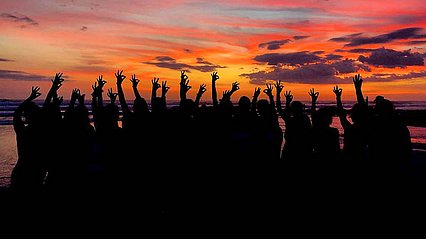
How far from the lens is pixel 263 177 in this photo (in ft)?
26.0

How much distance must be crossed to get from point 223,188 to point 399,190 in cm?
327

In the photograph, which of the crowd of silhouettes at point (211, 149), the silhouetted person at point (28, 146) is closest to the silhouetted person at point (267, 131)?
the crowd of silhouettes at point (211, 149)

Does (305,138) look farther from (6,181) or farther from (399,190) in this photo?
(6,181)

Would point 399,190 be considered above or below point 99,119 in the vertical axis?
below

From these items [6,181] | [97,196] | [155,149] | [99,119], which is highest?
[99,119]

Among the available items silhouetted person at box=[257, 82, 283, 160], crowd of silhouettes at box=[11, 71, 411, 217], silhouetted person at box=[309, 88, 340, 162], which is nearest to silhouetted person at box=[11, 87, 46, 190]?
crowd of silhouettes at box=[11, 71, 411, 217]

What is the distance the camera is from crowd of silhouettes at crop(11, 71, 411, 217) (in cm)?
697

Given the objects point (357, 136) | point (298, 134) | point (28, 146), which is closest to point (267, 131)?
point (298, 134)

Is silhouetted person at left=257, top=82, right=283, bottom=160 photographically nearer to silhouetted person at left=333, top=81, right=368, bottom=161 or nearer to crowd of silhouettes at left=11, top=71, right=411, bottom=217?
crowd of silhouettes at left=11, top=71, right=411, bottom=217

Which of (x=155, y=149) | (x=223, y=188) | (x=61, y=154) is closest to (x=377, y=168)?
(x=223, y=188)

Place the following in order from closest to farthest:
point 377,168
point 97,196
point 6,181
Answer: point 97,196, point 377,168, point 6,181

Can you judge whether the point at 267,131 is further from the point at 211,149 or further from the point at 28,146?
the point at 28,146

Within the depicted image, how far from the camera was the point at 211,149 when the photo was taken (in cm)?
788

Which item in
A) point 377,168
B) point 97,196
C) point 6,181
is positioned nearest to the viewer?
point 97,196
